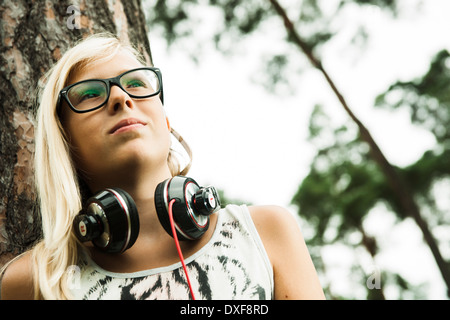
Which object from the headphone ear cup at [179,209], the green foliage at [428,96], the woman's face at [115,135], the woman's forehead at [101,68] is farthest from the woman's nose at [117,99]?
the green foliage at [428,96]

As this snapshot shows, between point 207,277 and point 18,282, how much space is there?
27.2 inches

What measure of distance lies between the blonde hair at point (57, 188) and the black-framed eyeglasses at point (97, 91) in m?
0.10

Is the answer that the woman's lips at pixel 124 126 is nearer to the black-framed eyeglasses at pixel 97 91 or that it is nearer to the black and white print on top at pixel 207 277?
the black-framed eyeglasses at pixel 97 91

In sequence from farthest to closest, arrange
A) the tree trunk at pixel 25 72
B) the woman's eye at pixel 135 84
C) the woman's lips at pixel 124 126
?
1. the tree trunk at pixel 25 72
2. the woman's eye at pixel 135 84
3. the woman's lips at pixel 124 126

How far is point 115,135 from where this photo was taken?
147 cm

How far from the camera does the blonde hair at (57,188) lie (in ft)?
4.50

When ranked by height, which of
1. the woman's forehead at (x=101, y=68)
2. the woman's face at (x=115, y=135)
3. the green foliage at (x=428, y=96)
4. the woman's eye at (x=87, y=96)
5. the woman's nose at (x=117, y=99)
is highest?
the woman's forehead at (x=101, y=68)

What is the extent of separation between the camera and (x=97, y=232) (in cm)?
138

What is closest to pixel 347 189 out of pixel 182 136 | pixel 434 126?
pixel 434 126

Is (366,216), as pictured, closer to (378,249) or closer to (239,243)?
(378,249)

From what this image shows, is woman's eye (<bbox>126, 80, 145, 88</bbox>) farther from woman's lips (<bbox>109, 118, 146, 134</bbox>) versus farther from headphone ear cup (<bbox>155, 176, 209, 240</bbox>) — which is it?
headphone ear cup (<bbox>155, 176, 209, 240</bbox>)

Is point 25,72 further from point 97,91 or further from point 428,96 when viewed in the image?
point 428,96
